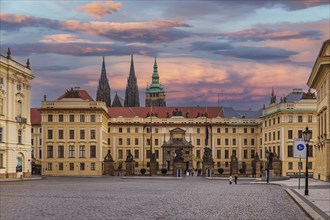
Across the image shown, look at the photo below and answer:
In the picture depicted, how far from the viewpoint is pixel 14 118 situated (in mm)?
71062

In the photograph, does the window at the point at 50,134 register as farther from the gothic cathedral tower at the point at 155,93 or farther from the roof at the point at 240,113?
the gothic cathedral tower at the point at 155,93

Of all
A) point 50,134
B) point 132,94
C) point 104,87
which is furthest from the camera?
point 132,94

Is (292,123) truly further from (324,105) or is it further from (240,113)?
(324,105)

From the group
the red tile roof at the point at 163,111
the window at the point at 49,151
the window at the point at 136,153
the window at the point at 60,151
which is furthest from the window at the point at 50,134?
the red tile roof at the point at 163,111

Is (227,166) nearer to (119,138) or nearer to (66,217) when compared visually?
(119,138)

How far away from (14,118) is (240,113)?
7853 cm

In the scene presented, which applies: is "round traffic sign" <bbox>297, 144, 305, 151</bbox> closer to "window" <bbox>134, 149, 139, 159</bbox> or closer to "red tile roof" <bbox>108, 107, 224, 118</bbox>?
"window" <bbox>134, 149, 139, 159</bbox>

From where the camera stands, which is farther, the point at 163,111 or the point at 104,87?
the point at 104,87

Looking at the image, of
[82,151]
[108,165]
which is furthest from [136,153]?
[108,165]

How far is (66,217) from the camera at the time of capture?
2020 cm

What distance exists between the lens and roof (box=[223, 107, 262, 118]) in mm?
139750

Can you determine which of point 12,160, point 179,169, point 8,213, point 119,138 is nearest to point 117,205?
point 8,213

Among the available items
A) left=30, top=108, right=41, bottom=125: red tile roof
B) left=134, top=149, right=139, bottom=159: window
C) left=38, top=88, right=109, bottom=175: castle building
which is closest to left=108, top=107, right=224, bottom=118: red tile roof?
left=134, top=149, right=139, bottom=159: window

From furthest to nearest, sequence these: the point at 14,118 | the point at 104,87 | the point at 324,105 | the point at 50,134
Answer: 1. the point at 104,87
2. the point at 50,134
3. the point at 14,118
4. the point at 324,105
